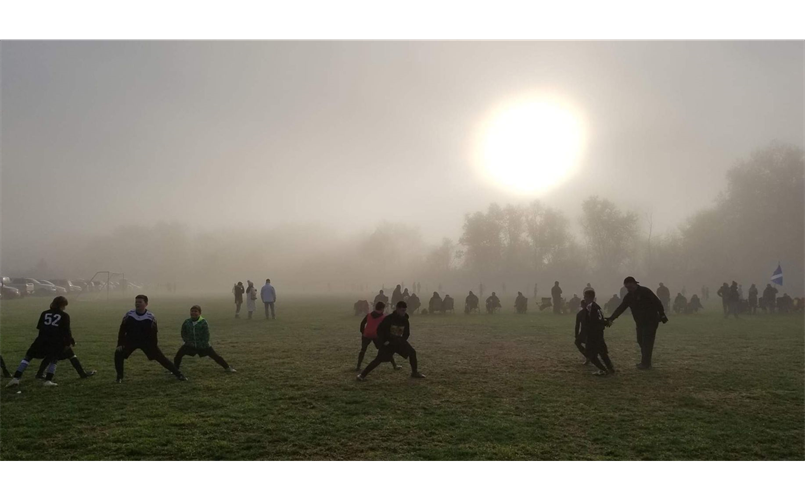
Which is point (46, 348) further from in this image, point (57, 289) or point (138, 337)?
point (57, 289)

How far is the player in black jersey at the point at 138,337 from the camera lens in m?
10.3

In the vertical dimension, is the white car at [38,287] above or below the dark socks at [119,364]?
above

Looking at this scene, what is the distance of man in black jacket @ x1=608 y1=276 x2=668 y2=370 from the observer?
1153 centimetres

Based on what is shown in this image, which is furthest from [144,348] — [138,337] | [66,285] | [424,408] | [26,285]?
[66,285]

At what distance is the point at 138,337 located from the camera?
10.3 metres

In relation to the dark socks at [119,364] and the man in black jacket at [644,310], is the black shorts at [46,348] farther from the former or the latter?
the man in black jacket at [644,310]

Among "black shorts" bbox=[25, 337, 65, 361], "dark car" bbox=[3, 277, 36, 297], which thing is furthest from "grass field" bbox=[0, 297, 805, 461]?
"dark car" bbox=[3, 277, 36, 297]

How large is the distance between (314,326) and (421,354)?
1002 centimetres

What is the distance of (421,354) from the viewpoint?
1491 cm

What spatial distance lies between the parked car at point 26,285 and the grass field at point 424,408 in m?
48.0

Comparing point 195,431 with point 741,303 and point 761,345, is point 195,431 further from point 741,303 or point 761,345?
point 741,303

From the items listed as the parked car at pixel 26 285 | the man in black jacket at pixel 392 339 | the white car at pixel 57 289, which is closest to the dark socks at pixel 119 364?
the man in black jacket at pixel 392 339

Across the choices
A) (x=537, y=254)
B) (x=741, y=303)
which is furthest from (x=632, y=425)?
(x=537, y=254)

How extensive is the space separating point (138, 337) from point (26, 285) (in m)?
57.8
